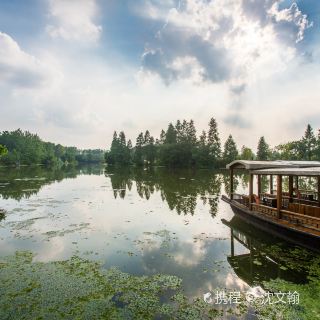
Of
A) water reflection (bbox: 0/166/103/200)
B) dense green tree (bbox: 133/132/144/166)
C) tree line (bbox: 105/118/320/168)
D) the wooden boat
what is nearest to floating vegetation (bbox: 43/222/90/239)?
the wooden boat

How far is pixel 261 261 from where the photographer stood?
10.5 meters

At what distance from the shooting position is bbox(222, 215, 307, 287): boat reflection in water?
29.7 feet

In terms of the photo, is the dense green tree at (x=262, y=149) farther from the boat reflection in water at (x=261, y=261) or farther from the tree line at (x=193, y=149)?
the boat reflection in water at (x=261, y=261)

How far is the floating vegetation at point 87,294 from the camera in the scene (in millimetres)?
6629

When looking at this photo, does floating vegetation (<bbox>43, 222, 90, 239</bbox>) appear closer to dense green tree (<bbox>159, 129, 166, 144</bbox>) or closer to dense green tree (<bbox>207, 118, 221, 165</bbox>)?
dense green tree (<bbox>207, 118, 221, 165</bbox>)

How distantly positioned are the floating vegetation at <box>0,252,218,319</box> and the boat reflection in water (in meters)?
2.76

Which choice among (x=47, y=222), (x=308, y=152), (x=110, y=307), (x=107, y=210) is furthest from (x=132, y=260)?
(x=308, y=152)

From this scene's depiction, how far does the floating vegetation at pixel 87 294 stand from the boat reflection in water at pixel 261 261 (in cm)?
276

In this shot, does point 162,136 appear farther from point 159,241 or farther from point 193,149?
point 159,241

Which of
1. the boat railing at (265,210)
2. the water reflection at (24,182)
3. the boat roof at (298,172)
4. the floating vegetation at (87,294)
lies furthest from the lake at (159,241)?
the water reflection at (24,182)

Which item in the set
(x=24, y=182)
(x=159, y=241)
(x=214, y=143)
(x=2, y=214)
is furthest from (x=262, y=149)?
(x=2, y=214)

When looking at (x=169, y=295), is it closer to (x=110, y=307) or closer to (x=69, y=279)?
(x=110, y=307)

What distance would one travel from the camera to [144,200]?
24.6 m

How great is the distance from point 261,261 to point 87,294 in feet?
22.7
